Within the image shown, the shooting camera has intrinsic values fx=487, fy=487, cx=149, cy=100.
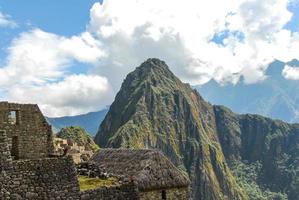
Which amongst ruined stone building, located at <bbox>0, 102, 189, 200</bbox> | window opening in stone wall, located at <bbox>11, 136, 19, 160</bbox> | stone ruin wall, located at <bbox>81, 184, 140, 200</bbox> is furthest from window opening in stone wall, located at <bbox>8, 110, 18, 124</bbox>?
stone ruin wall, located at <bbox>81, 184, 140, 200</bbox>

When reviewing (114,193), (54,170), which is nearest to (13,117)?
(114,193)

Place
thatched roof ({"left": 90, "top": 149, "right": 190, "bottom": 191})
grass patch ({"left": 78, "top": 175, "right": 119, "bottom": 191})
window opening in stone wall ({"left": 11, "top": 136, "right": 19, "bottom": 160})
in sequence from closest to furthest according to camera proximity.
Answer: grass patch ({"left": 78, "top": 175, "right": 119, "bottom": 191})
window opening in stone wall ({"left": 11, "top": 136, "right": 19, "bottom": 160})
thatched roof ({"left": 90, "top": 149, "right": 190, "bottom": 191})

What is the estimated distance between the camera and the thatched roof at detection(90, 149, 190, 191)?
2453 cm

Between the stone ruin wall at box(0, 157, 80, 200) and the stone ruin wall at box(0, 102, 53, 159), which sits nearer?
the stone ruin wall at box(0, 157, 80, 200)

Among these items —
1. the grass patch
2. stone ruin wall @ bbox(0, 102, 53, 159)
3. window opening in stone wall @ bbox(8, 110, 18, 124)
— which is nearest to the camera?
the grass patch

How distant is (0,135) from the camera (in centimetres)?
1538

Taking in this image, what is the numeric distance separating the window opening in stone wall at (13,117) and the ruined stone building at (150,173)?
6.06 meters

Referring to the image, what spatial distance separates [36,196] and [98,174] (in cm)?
845

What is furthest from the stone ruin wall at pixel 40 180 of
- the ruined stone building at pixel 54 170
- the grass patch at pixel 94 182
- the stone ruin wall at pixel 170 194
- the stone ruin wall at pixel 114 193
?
the stone ruin wall at pixel 170 194

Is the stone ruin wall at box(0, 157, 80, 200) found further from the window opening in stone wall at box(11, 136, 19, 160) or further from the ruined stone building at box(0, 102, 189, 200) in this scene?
the window opening in stone wall at box(11, 136, 19, 160)

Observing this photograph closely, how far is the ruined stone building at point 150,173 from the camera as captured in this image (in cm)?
2431

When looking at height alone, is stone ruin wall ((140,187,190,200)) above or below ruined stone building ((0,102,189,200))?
below

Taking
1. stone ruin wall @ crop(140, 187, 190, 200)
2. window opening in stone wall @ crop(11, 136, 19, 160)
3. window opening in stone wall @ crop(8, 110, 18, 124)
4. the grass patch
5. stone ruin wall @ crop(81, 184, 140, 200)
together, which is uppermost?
window opening in stone wall @ crop(8, 110, 18, 124)

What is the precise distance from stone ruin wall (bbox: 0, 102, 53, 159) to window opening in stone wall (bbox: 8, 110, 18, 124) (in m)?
0.06
